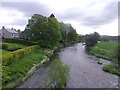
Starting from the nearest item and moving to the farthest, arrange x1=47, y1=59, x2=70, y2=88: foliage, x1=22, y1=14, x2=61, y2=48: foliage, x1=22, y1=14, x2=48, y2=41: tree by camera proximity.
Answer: x1=47, y1=59, x2=70, y2=88: foliage
x1=22, y1=14, x2=48, y2=41: tree
x1=22, y1=14, x2=61, y2=48: foliage

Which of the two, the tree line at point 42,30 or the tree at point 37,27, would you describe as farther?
the tree line at point 42,30

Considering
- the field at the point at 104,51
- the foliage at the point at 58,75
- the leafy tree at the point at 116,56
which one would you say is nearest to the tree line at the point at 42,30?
the field at the point at 104,51

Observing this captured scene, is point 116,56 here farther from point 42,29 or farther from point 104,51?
point 42,29

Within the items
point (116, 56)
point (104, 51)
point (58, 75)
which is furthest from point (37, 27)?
point (58, 75)

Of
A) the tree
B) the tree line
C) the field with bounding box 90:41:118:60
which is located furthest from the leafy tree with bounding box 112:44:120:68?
the tree

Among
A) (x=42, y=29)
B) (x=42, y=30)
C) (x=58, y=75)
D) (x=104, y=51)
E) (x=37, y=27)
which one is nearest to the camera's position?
(x=58, y=75)

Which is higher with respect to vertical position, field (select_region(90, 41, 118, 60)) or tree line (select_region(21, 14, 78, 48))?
tree line (select_region(21, 14, 78, 48))

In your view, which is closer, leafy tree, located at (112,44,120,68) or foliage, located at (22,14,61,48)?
leafy tree, located at (112,44,120,68)

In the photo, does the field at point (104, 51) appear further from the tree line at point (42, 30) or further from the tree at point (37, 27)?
the tree at point (37, 27)

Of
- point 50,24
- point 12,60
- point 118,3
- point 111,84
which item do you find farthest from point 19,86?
point 50,24

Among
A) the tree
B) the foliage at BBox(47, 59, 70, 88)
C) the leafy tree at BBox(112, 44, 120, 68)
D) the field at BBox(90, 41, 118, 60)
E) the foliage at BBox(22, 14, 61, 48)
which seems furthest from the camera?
the foliage at BBox(22, 14, 61, 48)

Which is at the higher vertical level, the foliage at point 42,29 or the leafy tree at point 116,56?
the foliage at point 42,29

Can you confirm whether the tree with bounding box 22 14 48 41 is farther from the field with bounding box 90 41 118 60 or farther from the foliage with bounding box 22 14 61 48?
the field with bounding box 90 41 118 60

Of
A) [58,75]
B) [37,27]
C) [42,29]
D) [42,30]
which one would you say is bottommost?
[58,75]
